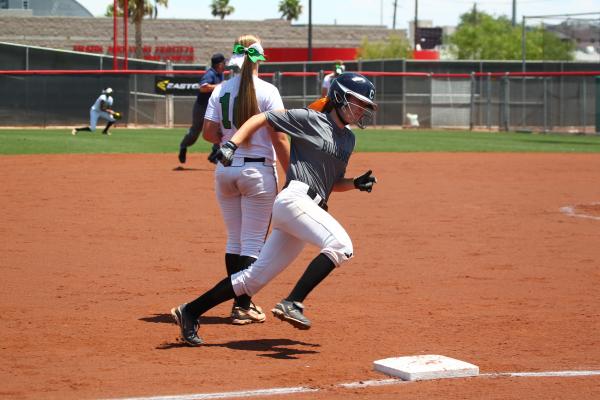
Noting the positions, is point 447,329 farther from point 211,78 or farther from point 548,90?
point 548,90

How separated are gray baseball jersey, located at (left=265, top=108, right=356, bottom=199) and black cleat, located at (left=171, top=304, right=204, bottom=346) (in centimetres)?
106

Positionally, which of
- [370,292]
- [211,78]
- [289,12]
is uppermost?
[289,12]

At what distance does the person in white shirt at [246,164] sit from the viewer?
22.7 ft

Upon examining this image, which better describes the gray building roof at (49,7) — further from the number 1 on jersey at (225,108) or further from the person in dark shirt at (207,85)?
the number 1 on jersey at (225,108)

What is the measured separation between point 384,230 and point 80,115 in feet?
82.6

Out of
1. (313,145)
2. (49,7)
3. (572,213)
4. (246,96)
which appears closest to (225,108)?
(246,96)

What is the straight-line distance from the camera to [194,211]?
1338cm

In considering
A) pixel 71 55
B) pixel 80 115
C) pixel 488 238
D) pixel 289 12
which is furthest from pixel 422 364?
pixel 289 12

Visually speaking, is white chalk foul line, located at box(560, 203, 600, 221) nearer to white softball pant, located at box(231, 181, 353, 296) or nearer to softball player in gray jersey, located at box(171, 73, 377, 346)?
softball player in gray jersey, located at box(171, 73, 377, 346)

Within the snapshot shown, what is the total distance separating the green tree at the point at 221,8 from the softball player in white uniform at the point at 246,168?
91.7 metres

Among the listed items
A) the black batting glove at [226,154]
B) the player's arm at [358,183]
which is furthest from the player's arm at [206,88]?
the black batting glove at [226,154]

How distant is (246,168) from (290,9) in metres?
92.1

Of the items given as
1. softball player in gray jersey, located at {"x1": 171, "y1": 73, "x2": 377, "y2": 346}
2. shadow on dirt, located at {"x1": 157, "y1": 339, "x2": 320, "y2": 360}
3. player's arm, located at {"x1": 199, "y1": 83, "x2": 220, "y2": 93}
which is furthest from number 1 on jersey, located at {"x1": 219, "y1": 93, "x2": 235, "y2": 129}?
player's arm, located at {"x1": 199, "y1": 83, "x2": 220, "y2": 93}

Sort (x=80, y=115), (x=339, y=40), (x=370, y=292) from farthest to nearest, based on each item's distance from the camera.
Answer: (x=339, y=40) < (x=80, y=115) < (x=370, y=292)
